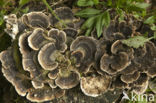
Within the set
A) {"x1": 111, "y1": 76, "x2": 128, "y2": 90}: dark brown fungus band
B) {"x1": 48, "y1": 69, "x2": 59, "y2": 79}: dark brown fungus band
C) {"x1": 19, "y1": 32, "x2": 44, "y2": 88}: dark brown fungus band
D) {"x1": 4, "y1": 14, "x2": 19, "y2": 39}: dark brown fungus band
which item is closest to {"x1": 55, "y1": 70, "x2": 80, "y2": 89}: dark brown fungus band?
{"x1": 48, "y1": 69, "x2": 59, "y2": 79}: dark brown fungus band

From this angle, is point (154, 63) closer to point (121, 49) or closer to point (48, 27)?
point (121, 49)

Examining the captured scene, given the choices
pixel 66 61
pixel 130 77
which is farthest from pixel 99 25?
pixel 130 77

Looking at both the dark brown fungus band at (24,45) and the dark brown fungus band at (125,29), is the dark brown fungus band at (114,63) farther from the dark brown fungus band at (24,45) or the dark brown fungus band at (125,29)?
the dark brown fungus band at (24,45)

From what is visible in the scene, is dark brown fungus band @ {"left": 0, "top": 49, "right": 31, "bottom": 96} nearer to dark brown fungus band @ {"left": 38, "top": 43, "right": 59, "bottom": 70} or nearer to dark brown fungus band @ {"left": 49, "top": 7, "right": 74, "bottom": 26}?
dark brown fungus band @ {"left": 38, "top": 43, "right": 59, "bottom": 70}

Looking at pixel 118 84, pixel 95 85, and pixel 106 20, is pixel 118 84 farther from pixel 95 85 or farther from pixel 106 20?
pixel 106 20

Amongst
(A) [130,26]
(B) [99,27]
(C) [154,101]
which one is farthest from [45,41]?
(C) [154,101]

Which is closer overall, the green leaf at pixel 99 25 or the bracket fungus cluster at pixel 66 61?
the bracket fungus cluster at pixel 66 61

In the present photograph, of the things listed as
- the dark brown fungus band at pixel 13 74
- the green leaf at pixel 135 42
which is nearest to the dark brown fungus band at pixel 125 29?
the green leaf at pixel 135 42
